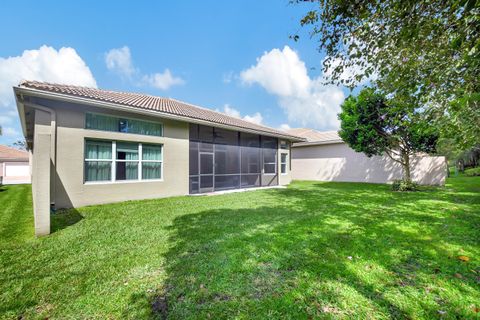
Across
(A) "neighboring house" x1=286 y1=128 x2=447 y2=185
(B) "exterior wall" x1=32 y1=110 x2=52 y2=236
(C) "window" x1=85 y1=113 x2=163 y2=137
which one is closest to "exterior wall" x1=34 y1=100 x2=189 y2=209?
(C) "window" x1=85 y1=113 x2=163 y2=137

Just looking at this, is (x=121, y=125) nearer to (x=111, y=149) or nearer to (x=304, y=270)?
(x=111, y=149)

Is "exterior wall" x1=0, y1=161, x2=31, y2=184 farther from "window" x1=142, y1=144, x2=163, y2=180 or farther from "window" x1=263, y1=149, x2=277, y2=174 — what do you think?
"window" x1=263, y1=149, x2=277, y2=174

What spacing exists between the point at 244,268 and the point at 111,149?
6.97 metres

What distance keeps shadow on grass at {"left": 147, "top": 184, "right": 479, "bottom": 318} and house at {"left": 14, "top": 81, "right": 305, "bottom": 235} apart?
152 inches

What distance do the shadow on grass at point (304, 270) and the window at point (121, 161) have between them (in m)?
4.13

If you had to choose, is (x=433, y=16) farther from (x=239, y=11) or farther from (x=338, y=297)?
(x=239, y=11)

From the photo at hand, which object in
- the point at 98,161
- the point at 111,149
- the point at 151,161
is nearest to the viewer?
the point at 98,161

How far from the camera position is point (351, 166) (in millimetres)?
16812

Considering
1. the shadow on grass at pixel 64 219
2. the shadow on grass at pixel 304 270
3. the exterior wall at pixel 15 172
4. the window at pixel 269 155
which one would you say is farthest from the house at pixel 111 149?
the exterior wall at pixel 15 172

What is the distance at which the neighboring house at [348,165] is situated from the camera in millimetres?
13766

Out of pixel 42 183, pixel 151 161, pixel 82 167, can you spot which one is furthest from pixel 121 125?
pixel 42 183

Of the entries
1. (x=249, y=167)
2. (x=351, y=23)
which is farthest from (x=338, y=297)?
(x=249, y=167)

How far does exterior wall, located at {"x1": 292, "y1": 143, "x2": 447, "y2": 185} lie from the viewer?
13.7m

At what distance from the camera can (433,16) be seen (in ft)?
12.2
